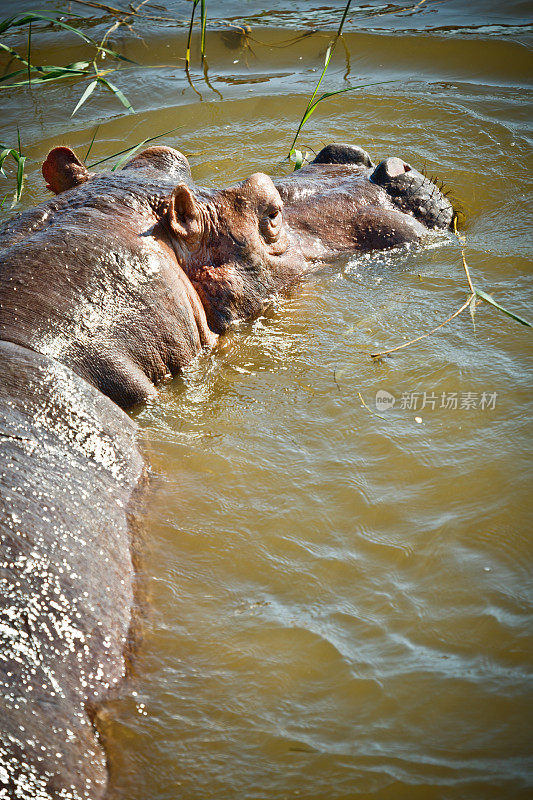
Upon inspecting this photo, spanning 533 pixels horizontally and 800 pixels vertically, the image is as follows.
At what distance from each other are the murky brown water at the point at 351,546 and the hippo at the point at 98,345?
13 cm

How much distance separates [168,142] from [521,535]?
4.71 m

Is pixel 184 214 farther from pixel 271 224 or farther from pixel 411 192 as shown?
pixel 411 192

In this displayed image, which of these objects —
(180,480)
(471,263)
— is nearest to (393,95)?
(471,263)

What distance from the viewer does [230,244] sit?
3.38m

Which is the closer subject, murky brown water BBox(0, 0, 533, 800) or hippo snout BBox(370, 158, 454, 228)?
murky brown water BBox(0, 0, 533, 800)

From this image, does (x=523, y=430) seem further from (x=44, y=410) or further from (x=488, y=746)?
(x=44, y=410)

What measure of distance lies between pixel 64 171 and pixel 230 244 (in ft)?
2.71

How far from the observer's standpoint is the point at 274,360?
3.55 metres

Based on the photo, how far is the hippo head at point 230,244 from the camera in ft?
10.5

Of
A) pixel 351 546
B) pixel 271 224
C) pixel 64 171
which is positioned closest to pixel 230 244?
pixel 271 224

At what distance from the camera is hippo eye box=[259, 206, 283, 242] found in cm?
351

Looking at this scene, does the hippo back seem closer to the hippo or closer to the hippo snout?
the hippo

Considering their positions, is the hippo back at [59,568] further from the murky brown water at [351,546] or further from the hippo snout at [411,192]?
the hippo snout at [411,192]

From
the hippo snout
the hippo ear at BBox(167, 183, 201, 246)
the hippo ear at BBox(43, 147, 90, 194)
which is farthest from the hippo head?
the hippo snout
